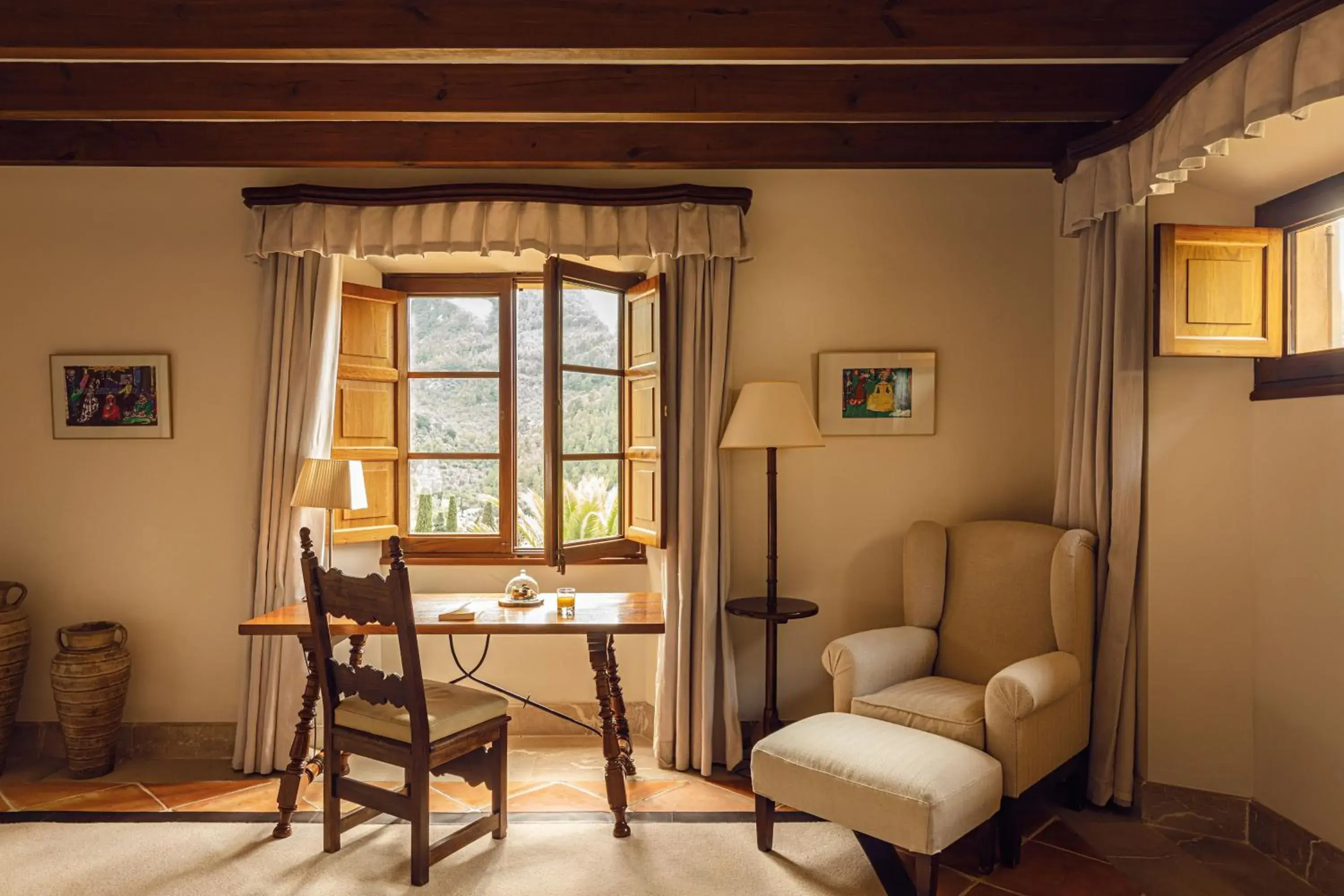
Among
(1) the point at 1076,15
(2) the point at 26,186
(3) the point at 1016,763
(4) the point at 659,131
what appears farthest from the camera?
(2) the point at 26,186

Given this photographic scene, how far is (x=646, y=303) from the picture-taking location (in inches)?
155

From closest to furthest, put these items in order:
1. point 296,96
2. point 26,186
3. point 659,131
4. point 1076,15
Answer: point 1076,15
point 296,96
point 659,131
point 26,186

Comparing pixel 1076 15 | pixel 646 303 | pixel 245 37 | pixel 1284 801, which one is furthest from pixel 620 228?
pixel 1284 801

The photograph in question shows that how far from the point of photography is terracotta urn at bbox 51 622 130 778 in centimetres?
359

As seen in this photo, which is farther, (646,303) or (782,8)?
(646,303)

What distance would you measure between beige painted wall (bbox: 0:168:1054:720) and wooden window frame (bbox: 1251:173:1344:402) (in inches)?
37.4

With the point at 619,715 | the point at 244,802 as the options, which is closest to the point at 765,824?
the point at 619,715

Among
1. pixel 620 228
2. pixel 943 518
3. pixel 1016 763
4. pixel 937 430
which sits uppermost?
pixel 620 228

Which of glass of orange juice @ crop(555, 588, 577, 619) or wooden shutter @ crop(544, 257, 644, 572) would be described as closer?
glass of orange juice @ crop(555, 588, 577, 619)

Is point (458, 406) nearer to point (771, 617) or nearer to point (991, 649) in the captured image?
point (771, 617)

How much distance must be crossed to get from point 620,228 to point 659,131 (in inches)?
17.5

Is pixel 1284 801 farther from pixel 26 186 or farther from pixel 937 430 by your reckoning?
pixel 26 186

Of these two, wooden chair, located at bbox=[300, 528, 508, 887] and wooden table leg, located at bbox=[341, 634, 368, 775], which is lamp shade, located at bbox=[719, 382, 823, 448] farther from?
wooden table leg, located at bbox=[341, 634, 368, 775]

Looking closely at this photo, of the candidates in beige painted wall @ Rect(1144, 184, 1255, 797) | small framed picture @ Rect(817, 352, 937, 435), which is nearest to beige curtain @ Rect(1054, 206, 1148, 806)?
beige painted wall @ Rect(1144, 184, 1255, 797)
